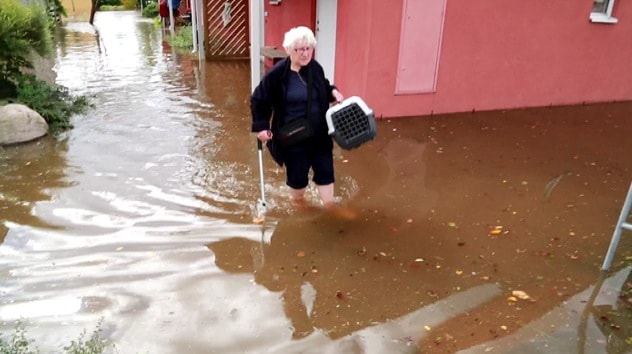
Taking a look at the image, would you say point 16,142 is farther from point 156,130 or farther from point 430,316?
point 430,316

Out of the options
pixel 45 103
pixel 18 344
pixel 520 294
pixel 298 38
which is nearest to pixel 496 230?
pixel 520 294

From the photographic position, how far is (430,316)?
3.20 m

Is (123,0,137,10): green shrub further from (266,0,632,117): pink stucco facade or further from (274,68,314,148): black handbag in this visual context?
(274,68,314,148): black handbag

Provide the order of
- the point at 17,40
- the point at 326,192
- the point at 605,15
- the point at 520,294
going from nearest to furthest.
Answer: the point at 520,294 < the point at 326,192 < the point at 17,40 < the point at 605,15

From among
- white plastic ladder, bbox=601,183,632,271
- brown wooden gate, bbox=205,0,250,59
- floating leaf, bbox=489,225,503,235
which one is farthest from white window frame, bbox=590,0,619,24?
brown wooden gate, bbox=205,0,250,59

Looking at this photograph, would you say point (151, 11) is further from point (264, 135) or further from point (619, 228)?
point (619, 228)

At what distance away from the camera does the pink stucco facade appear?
7.21 metres

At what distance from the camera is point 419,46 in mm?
7344

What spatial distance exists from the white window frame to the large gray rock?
8.81m

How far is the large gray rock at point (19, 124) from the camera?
611 centimetres

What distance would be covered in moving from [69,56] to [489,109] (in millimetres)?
10937

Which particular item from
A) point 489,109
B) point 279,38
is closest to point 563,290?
point 489,109

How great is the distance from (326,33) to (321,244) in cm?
495

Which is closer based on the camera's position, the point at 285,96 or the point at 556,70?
the point at 285,96
